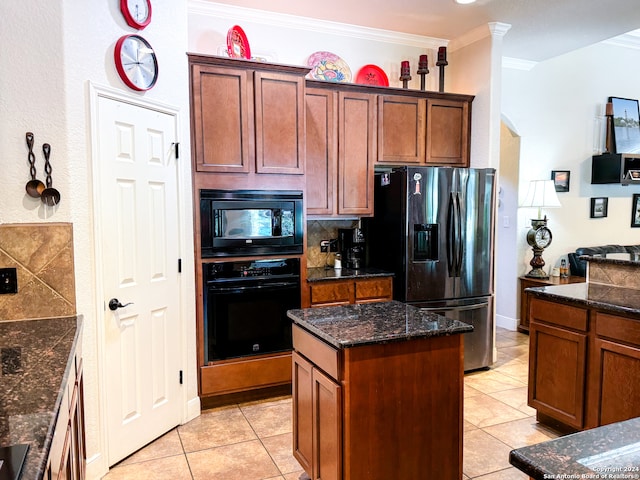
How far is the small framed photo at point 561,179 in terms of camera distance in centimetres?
539

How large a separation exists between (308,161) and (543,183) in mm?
2802

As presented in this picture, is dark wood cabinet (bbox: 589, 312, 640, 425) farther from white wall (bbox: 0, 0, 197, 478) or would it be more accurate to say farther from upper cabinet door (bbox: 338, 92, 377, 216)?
white wall (bbox: 0, 0, 197, 478)

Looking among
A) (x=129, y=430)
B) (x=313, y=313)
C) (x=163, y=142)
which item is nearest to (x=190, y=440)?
(x=129, y=430)

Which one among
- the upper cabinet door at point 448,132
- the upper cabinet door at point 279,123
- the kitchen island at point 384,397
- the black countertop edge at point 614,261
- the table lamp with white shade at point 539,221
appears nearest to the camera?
the kitchen island at point 384,397

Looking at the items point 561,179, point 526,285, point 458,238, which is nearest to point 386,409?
point 458,238

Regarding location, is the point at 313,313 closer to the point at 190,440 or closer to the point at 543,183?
the point at 190,440

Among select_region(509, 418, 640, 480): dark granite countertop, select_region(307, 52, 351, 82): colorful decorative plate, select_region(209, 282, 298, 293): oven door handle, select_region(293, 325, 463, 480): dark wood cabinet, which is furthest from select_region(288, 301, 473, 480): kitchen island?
select_region(307, 52, 351, 82): colorful decorative plate

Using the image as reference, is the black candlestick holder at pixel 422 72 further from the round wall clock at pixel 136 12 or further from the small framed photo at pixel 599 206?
the small framed photo at pixel 599 206

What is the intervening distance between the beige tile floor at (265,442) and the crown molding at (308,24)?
10.2 ft

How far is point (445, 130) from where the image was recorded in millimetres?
4277

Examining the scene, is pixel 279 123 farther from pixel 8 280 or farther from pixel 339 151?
pixel 8 280

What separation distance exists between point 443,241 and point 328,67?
187cm

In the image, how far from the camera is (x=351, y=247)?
13.6 feet

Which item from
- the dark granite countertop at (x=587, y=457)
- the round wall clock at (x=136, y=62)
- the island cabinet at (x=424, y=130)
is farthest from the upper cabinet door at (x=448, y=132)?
the dark granite countertop at (x=587, y=457)
